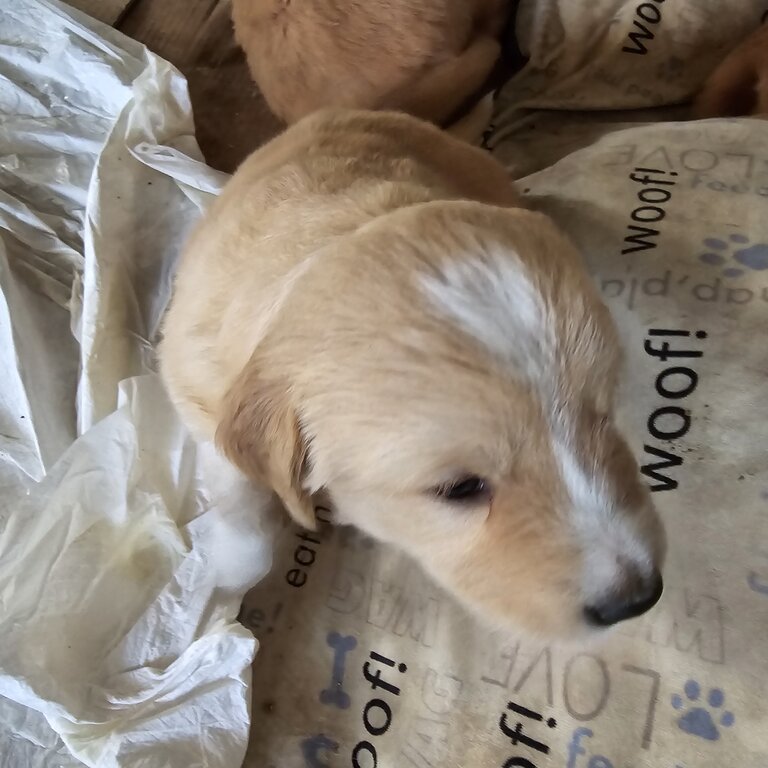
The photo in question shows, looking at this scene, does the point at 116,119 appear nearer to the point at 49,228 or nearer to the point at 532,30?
the point at 49,228

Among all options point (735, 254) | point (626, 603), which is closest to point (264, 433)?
point (626, 603)

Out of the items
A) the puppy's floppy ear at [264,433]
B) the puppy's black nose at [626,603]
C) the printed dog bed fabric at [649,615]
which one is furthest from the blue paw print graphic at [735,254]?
the puppy's floppy ear at [264,433]

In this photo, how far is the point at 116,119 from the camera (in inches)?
83.0

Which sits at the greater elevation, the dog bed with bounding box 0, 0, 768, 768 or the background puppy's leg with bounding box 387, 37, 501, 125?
the background puppy's leg with bounding box 387, 37, 501, 125

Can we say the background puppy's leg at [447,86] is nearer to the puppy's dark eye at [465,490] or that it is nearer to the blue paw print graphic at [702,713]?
the puppy's dark eye at [465,490]

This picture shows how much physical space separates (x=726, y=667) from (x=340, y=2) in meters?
1.67

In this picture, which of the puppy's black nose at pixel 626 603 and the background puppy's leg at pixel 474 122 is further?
the background puppy's leg at pixel 474 122

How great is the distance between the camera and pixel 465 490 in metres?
1.06

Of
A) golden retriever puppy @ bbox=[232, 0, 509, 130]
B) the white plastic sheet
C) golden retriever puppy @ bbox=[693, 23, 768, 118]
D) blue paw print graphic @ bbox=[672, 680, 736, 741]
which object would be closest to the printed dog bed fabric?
blue paw print graphic @ bbox=[672, 680, 736, 741]

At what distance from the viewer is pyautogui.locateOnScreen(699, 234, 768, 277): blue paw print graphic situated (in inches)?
60.9

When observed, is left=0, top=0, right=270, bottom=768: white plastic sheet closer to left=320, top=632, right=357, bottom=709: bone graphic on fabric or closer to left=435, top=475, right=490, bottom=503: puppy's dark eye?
left=320, top=632, right=357, bottom=709: bone graphic on fabric

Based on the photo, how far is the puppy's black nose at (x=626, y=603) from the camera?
3.43 ft

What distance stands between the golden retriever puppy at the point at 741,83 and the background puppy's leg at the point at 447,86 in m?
0.56

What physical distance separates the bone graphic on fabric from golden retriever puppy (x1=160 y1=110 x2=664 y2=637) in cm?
40
